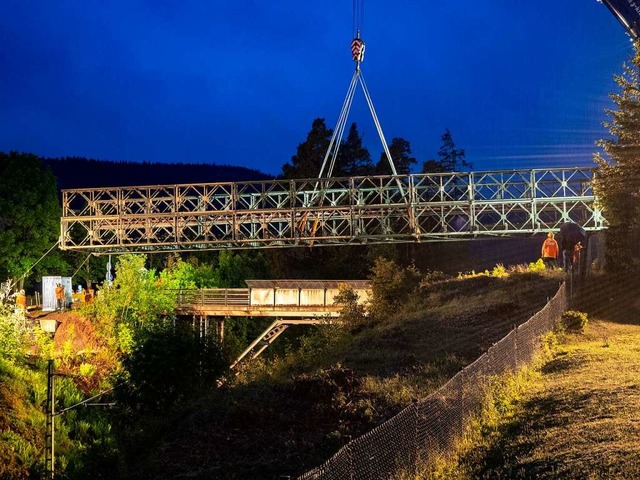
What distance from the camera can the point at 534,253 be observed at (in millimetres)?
69000

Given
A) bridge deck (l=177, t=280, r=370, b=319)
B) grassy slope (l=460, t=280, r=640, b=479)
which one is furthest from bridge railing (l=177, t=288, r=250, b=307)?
grassy slope (l=460, t=280, r=640, b=479)

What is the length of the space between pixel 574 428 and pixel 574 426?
0.13 metres

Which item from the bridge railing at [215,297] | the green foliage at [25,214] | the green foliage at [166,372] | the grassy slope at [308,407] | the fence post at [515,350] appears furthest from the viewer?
the green foliage at [25,214]

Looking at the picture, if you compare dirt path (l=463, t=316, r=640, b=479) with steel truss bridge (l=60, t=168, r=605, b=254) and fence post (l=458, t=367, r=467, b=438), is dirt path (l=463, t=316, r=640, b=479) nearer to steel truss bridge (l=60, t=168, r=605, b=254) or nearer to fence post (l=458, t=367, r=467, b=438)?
fence post (l=458, t=367, r=467, b=438)

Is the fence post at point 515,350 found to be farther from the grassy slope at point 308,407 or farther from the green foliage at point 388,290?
the green foliage at point 388,290

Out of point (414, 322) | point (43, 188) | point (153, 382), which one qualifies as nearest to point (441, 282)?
point (414, 322)

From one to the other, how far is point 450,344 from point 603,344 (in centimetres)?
436

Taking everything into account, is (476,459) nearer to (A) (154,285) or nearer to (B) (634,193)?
(B) (634,193)

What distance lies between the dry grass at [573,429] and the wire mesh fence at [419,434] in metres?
0.54

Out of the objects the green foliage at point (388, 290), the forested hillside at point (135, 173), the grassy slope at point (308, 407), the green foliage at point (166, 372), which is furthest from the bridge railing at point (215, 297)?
the forested hillside at point (135, 173)

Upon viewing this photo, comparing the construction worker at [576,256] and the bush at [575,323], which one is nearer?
the bush at [575,323]

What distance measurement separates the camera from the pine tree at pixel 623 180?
2609 centimetres

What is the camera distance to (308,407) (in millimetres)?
14734

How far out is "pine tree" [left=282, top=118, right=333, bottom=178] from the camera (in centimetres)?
5641
